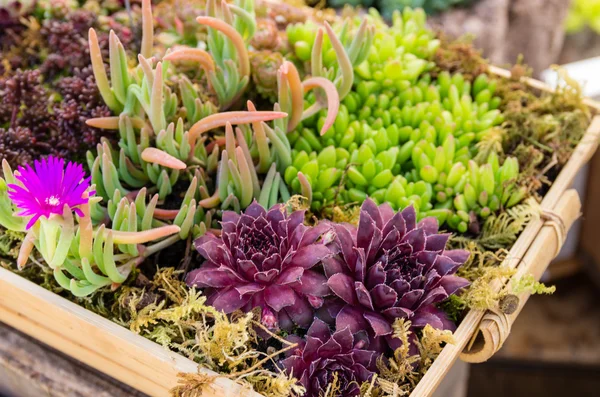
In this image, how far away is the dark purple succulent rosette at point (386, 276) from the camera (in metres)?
0.78

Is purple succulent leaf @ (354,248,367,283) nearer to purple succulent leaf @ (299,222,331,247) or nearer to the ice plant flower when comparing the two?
purple succulent leaf @ (299,222,331,247)

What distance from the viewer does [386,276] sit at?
0.79 metres

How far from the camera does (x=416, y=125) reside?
3.64ft

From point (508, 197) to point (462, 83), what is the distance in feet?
0.88

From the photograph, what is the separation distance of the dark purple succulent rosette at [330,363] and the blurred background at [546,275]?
2.90 feet

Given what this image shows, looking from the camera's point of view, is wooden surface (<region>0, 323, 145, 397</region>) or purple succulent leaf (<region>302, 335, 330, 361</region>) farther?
wooden surface (<region>0, 323, 145, 397</region>)

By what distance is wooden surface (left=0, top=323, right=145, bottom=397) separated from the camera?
0.94m

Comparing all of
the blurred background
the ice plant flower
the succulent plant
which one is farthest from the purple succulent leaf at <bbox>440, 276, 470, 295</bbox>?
the blurred background

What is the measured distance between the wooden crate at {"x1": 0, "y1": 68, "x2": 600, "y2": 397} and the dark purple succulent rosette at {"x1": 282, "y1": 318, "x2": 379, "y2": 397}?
0.20 feet

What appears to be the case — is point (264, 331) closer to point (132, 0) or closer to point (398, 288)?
point (398, 288)

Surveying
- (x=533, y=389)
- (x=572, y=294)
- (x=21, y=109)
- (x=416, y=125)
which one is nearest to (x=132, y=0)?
(x=21, y=109)

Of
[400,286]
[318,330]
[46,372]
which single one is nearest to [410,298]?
[400,286]

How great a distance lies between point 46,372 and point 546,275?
144 centimetres

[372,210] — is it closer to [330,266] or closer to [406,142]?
[330,266]
